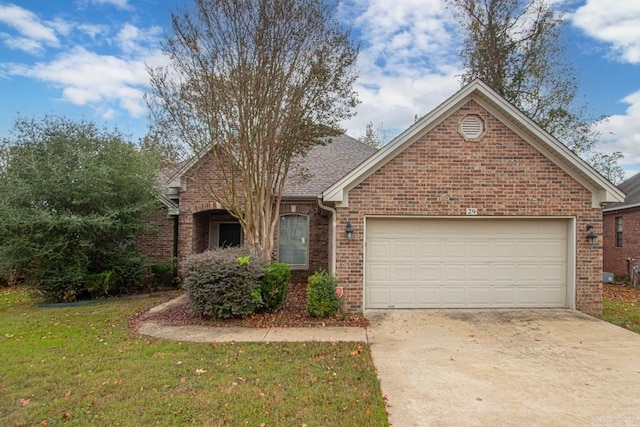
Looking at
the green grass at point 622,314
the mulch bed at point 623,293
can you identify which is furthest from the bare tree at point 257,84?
the mulch bed at point 623,293

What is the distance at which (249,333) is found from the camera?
265 inches

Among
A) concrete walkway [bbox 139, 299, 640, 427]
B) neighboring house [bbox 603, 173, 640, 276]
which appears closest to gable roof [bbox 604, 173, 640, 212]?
neighboring house [bbox 603, 173, 640, 276]

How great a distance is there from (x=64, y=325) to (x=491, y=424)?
318 inches

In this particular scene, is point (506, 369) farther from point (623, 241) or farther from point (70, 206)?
point (623, 241)

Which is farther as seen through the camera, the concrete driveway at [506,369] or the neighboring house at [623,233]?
the neighboring house at [623,233]

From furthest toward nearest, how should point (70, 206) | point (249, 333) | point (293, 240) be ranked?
1. point (293, 240)
2. point (70, 206)
3. point (249, 333)

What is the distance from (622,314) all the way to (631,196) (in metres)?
10.4

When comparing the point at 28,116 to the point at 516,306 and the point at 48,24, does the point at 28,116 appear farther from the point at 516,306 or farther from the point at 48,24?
the point at 516,306

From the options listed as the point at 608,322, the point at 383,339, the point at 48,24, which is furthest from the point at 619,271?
the point at 48,24

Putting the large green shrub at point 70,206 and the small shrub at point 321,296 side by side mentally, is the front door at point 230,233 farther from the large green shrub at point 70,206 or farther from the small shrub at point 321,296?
the small shrub at point 321,296

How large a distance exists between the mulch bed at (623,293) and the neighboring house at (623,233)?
78.7 inches

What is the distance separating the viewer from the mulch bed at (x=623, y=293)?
1046 centimetres

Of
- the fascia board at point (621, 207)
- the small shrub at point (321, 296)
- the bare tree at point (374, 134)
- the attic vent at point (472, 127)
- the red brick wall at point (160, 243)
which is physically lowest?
the small shrub at point (321, 296)

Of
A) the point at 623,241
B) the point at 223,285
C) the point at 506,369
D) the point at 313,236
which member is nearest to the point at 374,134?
the point at 623,241
